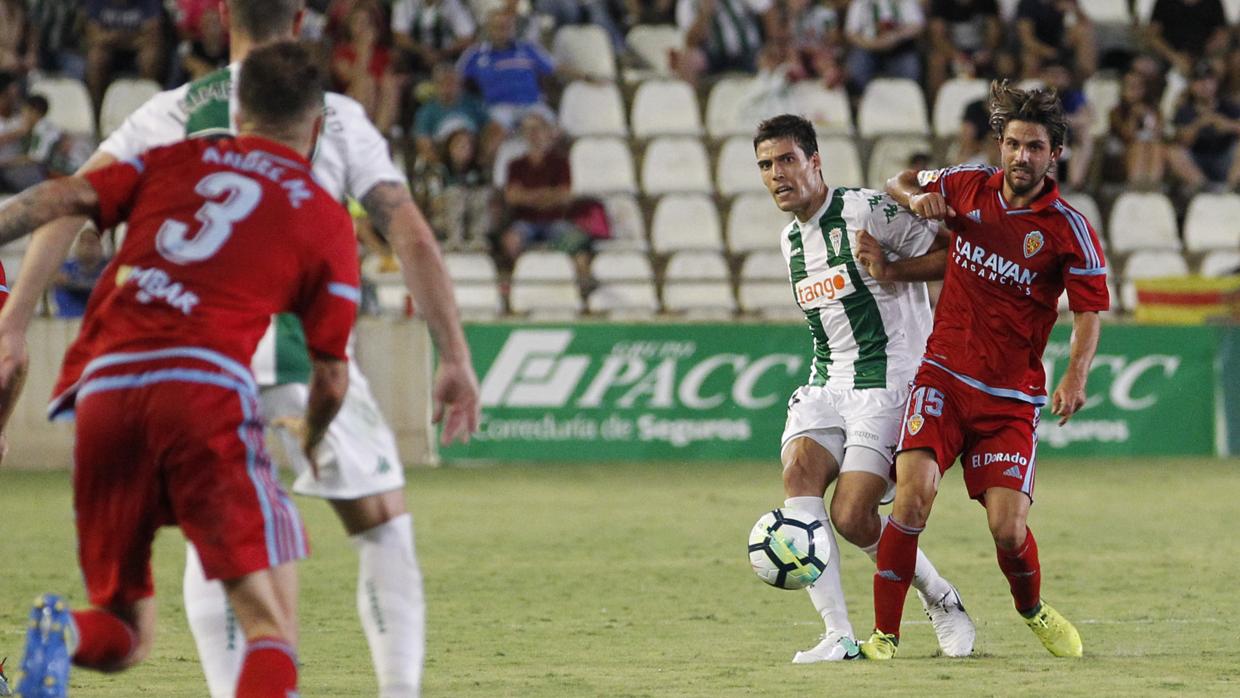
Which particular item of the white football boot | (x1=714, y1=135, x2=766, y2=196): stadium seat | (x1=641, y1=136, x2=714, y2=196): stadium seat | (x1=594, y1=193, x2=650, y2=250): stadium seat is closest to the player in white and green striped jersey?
the white football boot

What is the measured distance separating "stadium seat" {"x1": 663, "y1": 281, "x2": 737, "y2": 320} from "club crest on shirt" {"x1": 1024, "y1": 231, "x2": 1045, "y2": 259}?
9345mm

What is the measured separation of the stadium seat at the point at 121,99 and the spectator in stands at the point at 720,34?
5492mm

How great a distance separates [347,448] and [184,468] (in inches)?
28.3

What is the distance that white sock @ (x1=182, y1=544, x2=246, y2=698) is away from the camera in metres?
5.00

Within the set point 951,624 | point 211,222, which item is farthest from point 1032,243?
point 211,222

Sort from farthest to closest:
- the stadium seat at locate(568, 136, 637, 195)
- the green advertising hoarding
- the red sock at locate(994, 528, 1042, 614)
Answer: the stadium seat at locate(568, 136, 637, 195) < the green advertising hoarding < the red sock at locate(994, 528, 1042, 614)

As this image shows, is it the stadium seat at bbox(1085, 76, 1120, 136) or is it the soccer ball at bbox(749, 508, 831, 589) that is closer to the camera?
the soccer ball at bbox(749, 508, 831, 589)

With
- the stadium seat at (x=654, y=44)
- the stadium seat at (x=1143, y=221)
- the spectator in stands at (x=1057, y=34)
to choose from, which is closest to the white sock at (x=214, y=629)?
the stadium seat at (x=1143, y=221)

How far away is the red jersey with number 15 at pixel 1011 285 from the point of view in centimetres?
726

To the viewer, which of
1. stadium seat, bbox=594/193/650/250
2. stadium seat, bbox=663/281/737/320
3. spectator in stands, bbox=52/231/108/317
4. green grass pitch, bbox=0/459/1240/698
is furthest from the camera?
stadium seat, bbox=594/193/650/250

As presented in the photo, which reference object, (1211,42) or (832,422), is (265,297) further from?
(1211,42)

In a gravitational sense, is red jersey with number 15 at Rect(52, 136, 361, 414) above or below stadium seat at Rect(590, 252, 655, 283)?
above

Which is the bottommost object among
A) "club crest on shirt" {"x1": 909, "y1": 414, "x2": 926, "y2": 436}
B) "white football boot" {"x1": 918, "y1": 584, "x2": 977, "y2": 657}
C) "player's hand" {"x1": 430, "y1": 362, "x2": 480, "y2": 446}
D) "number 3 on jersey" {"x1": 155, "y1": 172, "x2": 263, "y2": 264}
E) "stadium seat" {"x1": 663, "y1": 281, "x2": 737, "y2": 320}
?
"white football boot" {"x1": 918, "y1": 584, "x2": 977, "y2": 657}

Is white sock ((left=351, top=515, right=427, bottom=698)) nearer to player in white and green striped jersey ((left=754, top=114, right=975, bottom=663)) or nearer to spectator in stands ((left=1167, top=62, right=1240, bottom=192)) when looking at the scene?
player in white and green striped jersey ((left=754, top=114, right=975, bottom=663))
